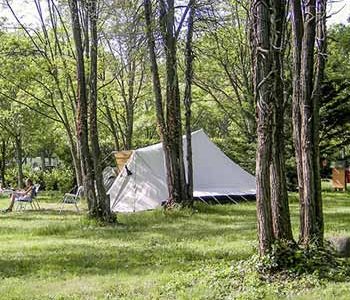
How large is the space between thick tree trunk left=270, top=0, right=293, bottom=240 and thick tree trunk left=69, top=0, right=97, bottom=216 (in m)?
5.83

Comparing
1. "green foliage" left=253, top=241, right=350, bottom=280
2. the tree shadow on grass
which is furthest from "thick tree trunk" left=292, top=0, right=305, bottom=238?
the tree shadow on grass

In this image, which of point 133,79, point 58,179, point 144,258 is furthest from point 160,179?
point 58,179

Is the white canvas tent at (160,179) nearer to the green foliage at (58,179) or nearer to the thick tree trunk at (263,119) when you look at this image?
the thick tree trunk at (263,119)

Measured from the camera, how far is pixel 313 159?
608 cm

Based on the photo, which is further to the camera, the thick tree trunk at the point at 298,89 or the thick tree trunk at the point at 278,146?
the thick tree trunk at the point at 298,89

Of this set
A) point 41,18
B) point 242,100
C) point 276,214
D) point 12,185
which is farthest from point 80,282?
point 12,185

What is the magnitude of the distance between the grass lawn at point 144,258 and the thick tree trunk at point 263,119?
0.53 metres

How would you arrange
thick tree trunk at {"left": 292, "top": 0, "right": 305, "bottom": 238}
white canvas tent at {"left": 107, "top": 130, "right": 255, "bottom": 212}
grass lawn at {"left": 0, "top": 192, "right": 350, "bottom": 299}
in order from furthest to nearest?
white canvas tent at {"left": 107, "top": 130, "right": 255, "bottom": 212}
thick tree trunk at {"left": 292, "top": 0, "right": 305, "bottom": 238}
grass lawn at {"left": 0, "top": 192, "right": 350, "bottom": 299}

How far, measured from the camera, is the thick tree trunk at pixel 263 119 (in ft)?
18.1

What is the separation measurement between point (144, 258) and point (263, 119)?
9.17ft

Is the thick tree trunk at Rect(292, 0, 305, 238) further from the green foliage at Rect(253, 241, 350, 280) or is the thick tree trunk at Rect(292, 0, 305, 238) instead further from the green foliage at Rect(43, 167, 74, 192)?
the green foliage at Rect(43, 167, 74, 192)

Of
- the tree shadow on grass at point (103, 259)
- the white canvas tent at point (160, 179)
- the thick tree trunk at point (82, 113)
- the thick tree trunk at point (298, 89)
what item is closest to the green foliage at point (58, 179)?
the white canvas tent at point (160, 179)

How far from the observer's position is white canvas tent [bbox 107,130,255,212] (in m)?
14.8

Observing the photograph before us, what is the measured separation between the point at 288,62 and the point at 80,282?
9299mm
